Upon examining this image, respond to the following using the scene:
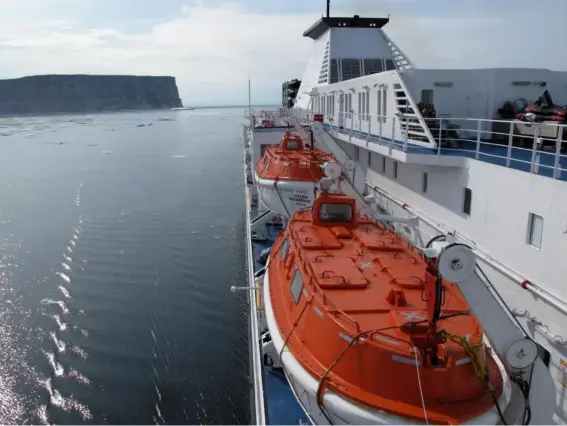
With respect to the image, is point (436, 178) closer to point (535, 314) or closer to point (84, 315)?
point (535, 314)

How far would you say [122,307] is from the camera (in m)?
15.2

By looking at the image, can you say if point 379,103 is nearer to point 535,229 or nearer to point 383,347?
point 535,229

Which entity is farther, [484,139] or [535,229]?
[484,139]

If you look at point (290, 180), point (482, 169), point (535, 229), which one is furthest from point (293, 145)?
point (535, 229)

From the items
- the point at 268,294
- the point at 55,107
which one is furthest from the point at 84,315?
the point at 55,107

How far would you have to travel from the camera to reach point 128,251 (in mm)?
20125

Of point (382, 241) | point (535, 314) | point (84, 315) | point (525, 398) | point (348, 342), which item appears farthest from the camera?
point (84, 315)

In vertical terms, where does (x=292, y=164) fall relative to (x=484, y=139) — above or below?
below

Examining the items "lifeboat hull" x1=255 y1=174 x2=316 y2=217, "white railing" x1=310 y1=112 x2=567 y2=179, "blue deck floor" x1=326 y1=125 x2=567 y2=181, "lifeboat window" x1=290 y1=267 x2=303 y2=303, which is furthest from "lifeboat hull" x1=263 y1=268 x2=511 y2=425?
"lifeboat hull" x1=255 y1=174 x2=316 y2=217

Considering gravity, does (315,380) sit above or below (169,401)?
above

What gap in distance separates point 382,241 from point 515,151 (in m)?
4.41

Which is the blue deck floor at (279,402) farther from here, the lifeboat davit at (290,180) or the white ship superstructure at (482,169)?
the lifeboat davit at (290,180)

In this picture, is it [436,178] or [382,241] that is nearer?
[382,241]

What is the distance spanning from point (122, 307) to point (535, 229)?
12169 millimetres
